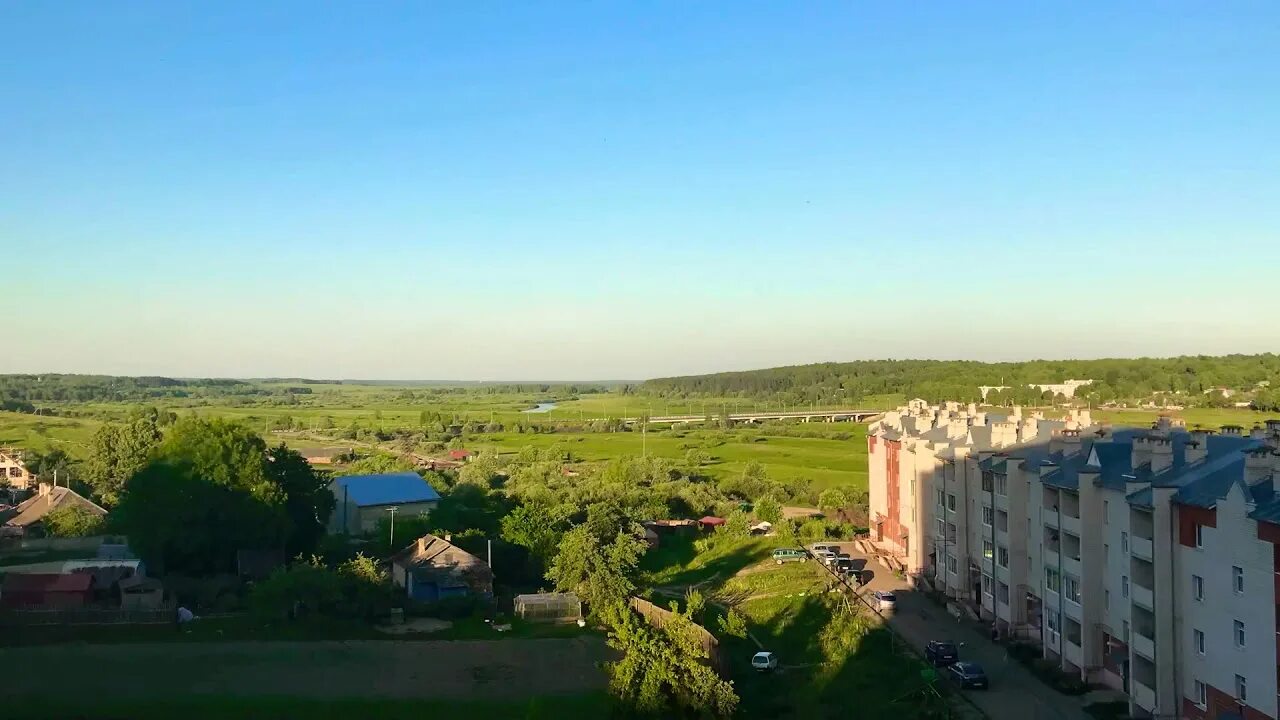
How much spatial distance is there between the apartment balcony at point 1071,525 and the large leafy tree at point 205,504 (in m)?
27.0

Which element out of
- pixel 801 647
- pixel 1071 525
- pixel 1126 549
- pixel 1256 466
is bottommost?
pixel 801 647

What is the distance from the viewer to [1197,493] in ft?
59.6

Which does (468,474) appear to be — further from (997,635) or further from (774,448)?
(997,635)

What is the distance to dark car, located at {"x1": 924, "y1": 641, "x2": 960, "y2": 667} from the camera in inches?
942

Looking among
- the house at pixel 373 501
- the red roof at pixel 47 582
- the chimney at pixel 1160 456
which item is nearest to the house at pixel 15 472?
the house at pixel 373 501

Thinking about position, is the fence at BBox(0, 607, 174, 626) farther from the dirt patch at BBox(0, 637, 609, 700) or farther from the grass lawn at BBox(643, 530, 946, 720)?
the grass lawn at BBox(643, 530, 946, 720)

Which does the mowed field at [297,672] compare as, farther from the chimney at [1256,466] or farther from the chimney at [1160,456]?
the chimney at [1256,466]

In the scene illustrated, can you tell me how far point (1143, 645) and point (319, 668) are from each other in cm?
1919

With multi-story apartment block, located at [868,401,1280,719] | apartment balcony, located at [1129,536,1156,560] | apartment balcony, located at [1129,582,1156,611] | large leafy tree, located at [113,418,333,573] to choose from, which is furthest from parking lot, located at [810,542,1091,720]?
large leafy tree, located at [113,418,333,573]

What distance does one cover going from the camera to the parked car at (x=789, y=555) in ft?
126

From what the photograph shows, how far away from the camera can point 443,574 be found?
32562mm

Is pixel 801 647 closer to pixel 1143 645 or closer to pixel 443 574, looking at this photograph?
pixel 1143 645

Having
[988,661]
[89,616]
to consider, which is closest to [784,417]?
[988,661]

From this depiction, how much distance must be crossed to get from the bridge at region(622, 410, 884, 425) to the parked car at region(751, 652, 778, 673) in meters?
81.1
